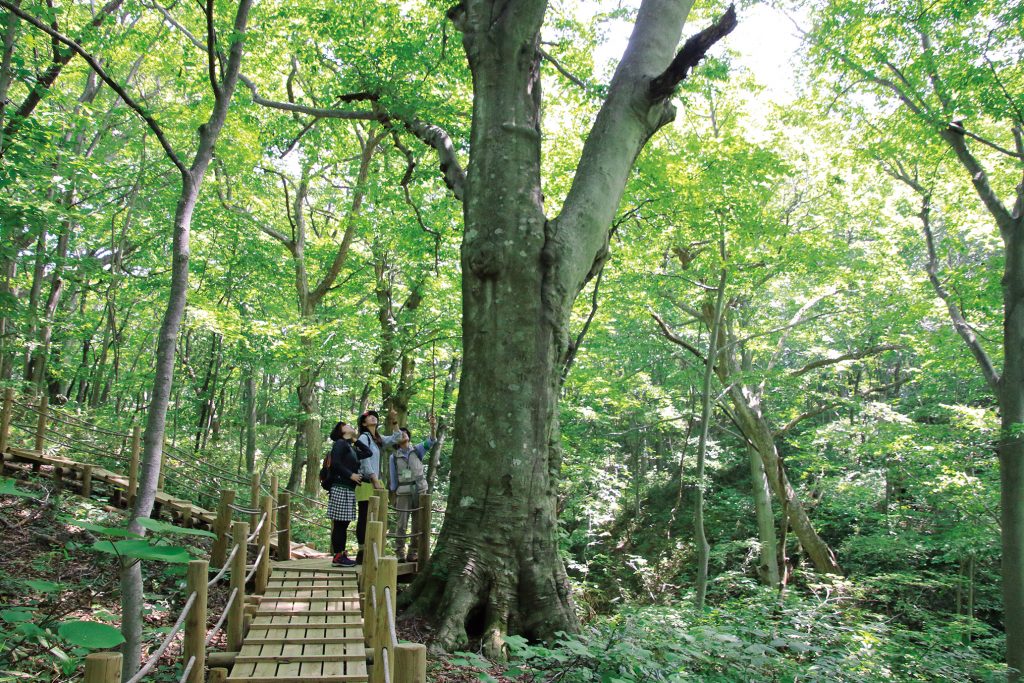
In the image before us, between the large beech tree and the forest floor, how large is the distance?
0.66 m

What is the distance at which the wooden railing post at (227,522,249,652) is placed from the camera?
459 cm

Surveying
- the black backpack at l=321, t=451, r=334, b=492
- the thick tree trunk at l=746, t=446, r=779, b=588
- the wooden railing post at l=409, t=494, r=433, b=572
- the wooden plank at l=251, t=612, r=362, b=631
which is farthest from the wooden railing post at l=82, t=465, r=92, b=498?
the thick tree trunk at l=746, t=446, r=779, b=588

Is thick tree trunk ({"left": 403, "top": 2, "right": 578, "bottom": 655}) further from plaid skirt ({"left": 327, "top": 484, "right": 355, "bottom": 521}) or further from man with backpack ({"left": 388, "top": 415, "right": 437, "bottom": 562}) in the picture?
man with backpack ({"left": 388, "top": 415, "right": 437, "bottom": 562})

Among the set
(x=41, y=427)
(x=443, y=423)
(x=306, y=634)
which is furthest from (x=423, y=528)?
(x=41, y=427)

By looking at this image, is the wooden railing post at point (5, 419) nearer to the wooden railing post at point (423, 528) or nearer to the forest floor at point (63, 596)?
the forest floor at point (63, 596)

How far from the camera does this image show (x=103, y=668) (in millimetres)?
1826

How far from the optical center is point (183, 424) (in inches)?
751

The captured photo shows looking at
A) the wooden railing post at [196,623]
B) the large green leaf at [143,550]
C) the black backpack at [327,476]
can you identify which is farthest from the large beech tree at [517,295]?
the large green leaf at [143,550]

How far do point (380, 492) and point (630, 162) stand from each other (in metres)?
4.15

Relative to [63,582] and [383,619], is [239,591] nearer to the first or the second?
[383,619]

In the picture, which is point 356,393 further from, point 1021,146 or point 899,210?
point 1021,146

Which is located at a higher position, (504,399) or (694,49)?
(694,49)

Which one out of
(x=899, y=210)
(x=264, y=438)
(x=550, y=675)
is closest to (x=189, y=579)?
(x=550, y=675)

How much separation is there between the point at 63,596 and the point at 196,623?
399 cm
